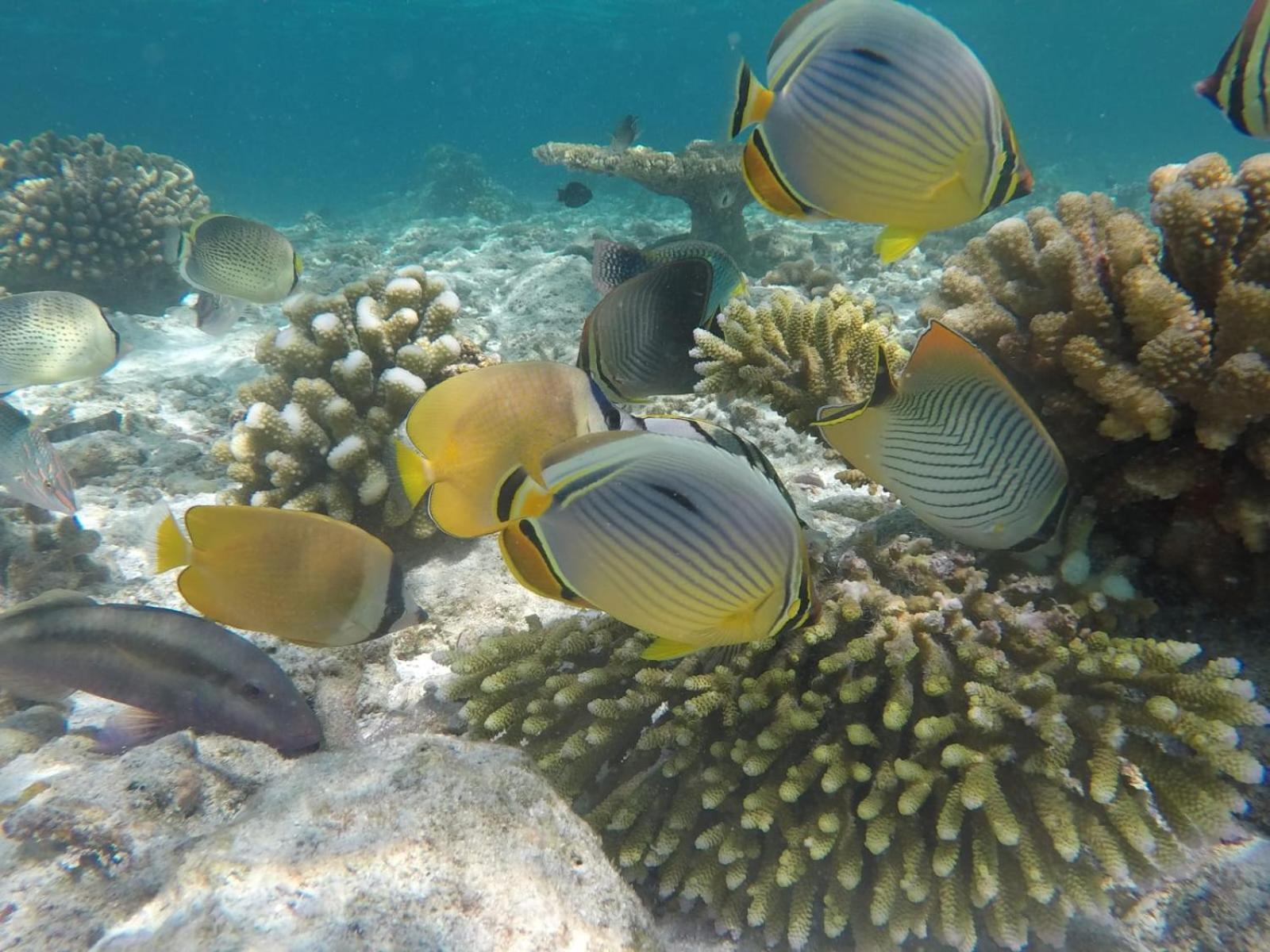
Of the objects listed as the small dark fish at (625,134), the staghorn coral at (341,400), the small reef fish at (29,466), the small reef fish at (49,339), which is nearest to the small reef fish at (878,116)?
the staghorn coral at (341,400)

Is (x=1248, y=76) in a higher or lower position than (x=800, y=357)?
higher

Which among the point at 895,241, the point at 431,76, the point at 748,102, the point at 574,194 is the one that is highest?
the point at 431,76

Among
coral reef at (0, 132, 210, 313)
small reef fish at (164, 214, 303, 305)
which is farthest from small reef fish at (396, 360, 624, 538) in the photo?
coral reef at (0, 132, 210, 313)

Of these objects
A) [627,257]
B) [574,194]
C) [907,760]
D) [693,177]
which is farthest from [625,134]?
[907,760]

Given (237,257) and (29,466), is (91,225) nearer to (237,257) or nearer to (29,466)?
(237,257)

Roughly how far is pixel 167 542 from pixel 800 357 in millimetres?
2427

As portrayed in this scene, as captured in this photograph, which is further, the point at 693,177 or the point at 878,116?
the point at 693,177

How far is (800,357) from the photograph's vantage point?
2840 mm

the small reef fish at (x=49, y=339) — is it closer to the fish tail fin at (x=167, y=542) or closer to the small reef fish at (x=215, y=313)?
the small reef fish at (x=215, y=313)

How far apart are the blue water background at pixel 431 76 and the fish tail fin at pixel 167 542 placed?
1087 inches

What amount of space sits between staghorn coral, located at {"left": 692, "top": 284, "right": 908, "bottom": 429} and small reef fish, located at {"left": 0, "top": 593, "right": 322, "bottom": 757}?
2.20 metres

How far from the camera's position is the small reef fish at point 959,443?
5.51 feet

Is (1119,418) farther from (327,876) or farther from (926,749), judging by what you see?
(327,876)

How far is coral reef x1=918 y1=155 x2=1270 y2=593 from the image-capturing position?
1967 mm
